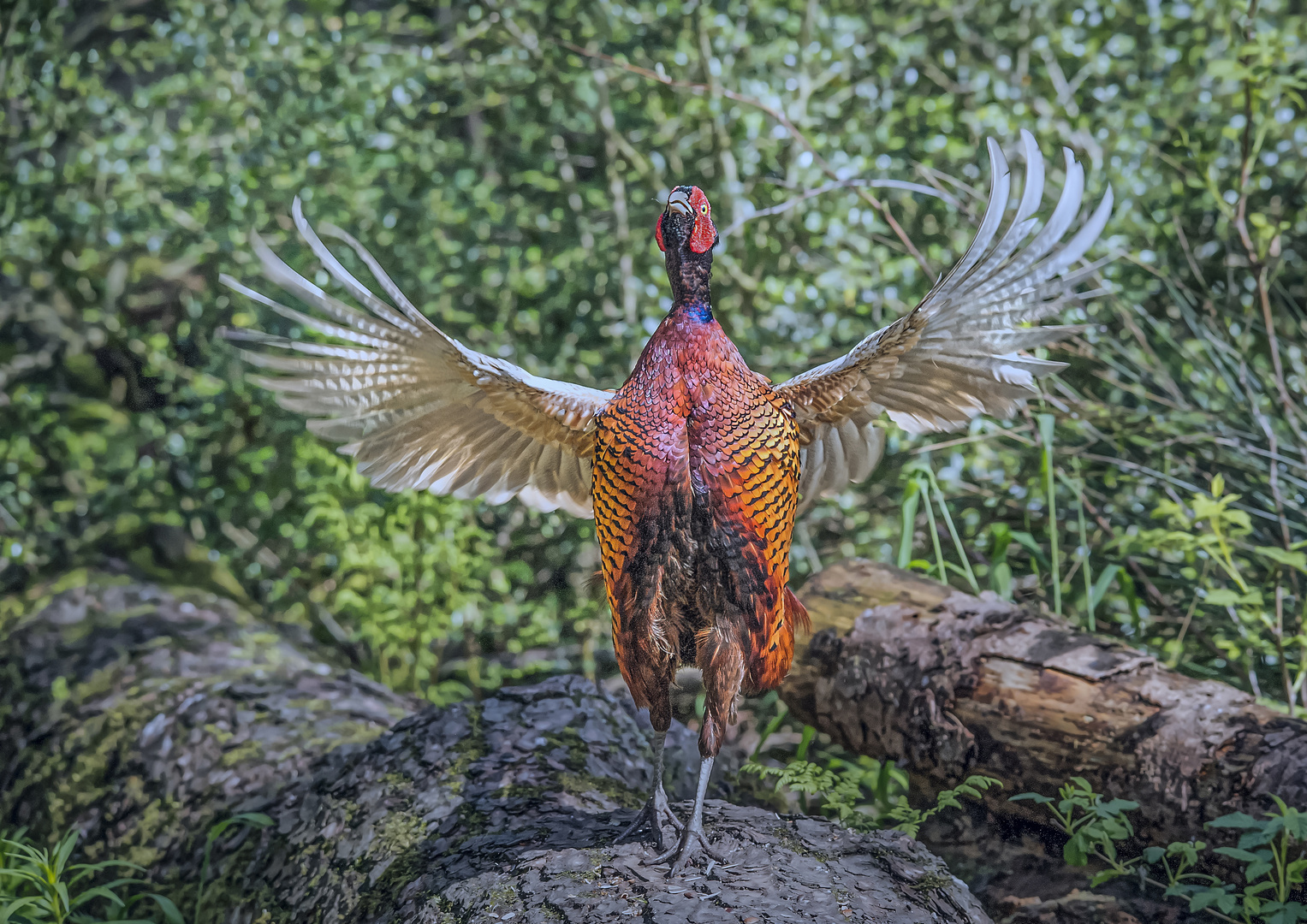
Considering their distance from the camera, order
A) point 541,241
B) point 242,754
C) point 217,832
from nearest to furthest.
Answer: point 217,832
point 242,754
point 541,241

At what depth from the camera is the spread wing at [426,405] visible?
7.84 ft

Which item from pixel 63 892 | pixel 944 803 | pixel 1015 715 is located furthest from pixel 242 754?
pixel 1015 715

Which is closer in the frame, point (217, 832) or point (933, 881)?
point (933, 881)

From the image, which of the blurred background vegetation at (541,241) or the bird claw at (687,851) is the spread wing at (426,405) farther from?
the blurred background vegetation at (541,241)

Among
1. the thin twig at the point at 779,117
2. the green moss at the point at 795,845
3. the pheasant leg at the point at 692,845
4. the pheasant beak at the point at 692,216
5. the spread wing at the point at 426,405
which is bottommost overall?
the green moss at the point at 795,845

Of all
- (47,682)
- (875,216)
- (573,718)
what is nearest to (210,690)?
(47,682)

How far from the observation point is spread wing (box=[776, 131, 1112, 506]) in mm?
2029

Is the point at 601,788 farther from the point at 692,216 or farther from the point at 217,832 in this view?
the point at 692,216

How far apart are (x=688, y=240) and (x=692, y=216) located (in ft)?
0.19

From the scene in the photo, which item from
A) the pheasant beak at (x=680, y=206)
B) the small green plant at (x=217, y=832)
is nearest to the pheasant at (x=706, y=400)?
the pheasant beak at (x=680, y=206)

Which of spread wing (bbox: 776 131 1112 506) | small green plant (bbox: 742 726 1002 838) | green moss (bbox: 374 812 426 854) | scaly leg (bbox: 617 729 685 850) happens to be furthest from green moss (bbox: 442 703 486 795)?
spread wing (bbox: 776 131 1112 506)

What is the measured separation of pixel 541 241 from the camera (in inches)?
191

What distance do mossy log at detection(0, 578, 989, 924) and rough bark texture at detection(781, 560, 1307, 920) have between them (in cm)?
67

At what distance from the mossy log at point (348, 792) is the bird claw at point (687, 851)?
4cm
